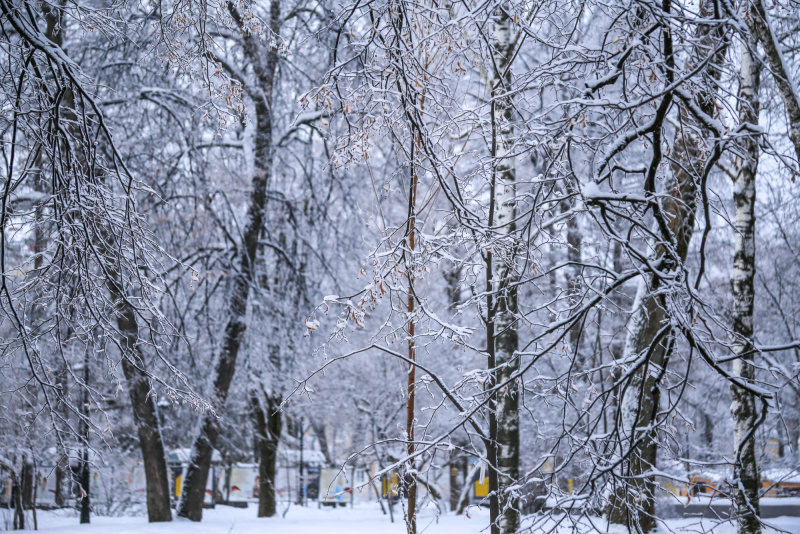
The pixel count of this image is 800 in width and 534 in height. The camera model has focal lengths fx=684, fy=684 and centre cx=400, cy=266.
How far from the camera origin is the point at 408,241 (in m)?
3.50

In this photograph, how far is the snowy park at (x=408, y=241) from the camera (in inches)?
111

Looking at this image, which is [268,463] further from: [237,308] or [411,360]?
[411,360]

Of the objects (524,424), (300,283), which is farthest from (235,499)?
(300,283)

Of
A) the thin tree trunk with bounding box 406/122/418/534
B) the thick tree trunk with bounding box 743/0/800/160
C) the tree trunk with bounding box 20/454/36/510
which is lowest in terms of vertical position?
the tree trunk with bounding box 20/454/36/510

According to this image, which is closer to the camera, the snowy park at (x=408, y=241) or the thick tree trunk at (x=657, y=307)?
the thick tree trunk at (x=657, y=307)

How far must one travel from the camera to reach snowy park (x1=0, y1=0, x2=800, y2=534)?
2818 mm

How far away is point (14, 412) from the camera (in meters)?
8.52

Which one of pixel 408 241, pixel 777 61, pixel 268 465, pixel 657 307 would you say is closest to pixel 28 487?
pixel 268 465

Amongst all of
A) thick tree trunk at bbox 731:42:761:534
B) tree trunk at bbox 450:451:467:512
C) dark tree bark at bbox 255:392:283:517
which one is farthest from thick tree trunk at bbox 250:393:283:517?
thick tree trunk at bbox 731:42:761:534

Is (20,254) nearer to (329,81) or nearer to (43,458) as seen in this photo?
(43,458)

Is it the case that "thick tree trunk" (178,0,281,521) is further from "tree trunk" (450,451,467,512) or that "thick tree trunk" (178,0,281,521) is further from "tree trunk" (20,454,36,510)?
A: "tree trunk" (450,451,467,512)

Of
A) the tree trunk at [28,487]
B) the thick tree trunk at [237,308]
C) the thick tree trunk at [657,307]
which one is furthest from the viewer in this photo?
the tree trunk at [28,487]

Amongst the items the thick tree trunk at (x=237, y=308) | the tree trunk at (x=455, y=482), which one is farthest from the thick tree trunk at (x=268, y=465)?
the tree trunk at (x=455, y=482)

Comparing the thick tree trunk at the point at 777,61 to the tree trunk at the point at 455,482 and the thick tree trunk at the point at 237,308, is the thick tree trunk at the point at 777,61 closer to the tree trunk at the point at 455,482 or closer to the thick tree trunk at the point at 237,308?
the thick tree trunk at the point at 237,308
